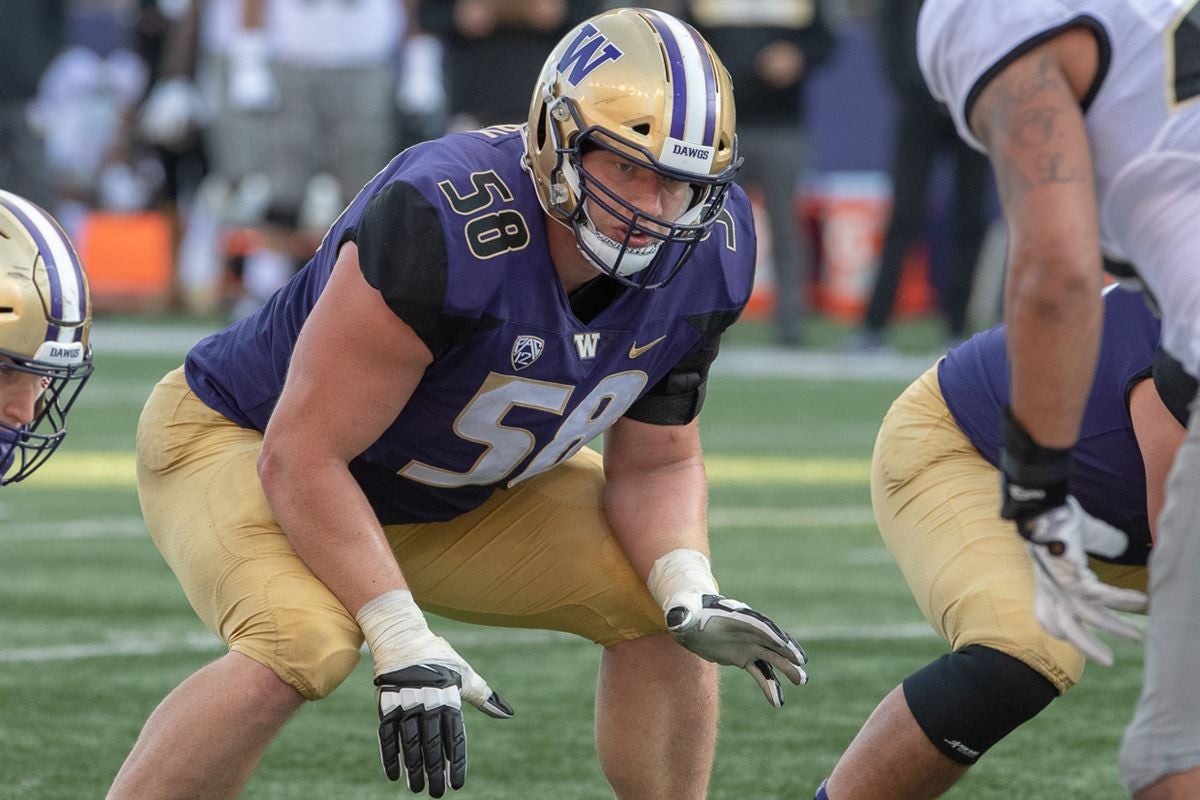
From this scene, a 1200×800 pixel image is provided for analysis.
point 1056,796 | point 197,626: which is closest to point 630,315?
point 1056,796

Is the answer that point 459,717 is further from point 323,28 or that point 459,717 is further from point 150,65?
point 150,65

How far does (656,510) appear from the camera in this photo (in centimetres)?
342

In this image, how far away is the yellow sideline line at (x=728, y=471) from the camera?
7.33 metres

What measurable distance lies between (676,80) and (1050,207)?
900mm

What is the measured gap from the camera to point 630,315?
323cm

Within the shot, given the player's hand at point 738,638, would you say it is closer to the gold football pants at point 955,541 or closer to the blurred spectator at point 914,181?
the gold football pants at point 955,541

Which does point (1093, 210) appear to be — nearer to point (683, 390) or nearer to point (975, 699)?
point (975, 699)

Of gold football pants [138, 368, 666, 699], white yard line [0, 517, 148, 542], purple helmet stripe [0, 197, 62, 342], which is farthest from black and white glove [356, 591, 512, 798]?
white yard line [0, 517, 148, 542]

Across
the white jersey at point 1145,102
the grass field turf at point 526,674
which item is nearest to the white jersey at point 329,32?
the grass field turf at point 526,674

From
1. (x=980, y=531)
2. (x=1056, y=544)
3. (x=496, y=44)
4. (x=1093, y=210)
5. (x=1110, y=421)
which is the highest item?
(x=1093, y=210)

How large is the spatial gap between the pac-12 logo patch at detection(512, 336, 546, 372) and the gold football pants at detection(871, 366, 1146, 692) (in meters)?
0.69

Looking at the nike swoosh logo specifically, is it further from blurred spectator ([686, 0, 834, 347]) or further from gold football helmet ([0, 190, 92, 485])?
blurred spectator ([686, 0, 834, 347])

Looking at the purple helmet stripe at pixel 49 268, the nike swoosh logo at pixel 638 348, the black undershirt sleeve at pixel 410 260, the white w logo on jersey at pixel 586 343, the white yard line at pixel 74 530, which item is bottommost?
the white yard line at pixel 74 530

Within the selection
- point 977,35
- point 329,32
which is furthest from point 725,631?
point 329,32
